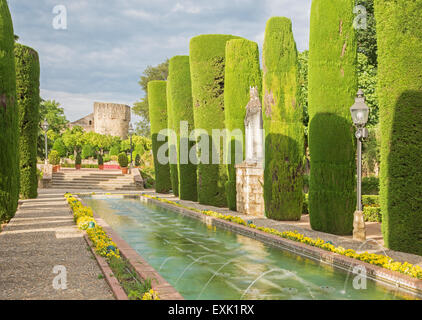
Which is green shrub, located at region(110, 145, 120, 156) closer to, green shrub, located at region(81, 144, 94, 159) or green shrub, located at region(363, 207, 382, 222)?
green shrub, located at region(81, 144, 94, 159)

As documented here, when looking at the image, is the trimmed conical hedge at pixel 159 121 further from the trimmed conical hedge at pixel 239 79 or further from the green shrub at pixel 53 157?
the green shrub at pixel 53 157

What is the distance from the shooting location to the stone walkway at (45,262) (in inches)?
201

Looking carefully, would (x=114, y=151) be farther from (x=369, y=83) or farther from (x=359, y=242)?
(x=359, y=242)

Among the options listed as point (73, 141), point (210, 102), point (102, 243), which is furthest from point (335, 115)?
point (73, 141)

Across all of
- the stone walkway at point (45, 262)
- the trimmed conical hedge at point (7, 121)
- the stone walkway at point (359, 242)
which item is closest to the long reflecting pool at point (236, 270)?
the stone walkway at point (45, 262)

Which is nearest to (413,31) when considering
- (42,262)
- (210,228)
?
(210,228)

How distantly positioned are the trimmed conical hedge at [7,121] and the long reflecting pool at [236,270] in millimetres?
3104

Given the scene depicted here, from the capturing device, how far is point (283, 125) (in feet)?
42.3

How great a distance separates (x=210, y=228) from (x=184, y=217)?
300 cm

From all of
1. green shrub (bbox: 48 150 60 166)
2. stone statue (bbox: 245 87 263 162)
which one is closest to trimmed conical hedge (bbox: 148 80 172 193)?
stone statue (bbox: 245 87 263 162)

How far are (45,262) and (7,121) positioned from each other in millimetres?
5135

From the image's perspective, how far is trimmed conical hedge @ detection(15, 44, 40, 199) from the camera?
59.9 feet
